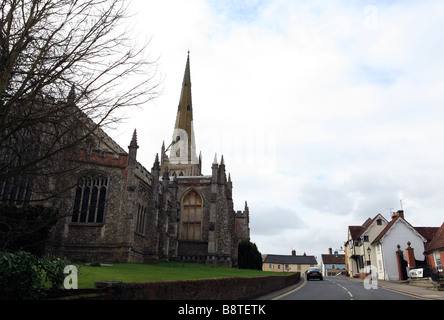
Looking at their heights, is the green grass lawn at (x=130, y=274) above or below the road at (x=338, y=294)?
above

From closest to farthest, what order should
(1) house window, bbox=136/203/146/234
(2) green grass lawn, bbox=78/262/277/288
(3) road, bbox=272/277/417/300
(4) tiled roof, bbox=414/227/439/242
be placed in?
(2) green grass lawn, bbox=78/262/277/288 → (3) road, bbox=272/277/417/300 → (1) house window, bbox=136/203/146/234 → (4) tiled roof, bbox=414/227/439/242

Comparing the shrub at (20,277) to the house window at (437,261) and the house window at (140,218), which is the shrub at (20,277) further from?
the house window at (437,261)

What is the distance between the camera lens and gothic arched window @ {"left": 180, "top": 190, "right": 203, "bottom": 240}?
40.2m

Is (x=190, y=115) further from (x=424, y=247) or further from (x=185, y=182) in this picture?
(x=424, y=247)

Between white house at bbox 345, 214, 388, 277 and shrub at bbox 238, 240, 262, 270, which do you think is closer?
shrub at bbox 238, 240, 262, 270

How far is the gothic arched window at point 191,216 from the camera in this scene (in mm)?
40219

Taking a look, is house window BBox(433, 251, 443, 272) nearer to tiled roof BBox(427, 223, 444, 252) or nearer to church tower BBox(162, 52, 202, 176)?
tiled roof BBox(427, 223, 444, 252)

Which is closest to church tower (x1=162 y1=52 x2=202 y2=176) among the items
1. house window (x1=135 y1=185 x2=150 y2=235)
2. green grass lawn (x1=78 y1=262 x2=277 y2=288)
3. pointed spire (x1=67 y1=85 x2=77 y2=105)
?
house window (x1=135 y1=185 x2=150 y2=235)

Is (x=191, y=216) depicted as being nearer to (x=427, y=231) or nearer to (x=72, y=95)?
(x=427, y=231)

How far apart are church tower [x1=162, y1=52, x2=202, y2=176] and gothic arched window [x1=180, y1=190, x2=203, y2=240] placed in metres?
14.8

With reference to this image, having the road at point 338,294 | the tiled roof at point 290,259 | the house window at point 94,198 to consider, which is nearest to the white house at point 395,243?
the road at point 338,294

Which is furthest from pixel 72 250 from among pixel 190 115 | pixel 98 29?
pixel 190 115

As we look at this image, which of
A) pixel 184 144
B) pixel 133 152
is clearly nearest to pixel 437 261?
pixel 133 152
